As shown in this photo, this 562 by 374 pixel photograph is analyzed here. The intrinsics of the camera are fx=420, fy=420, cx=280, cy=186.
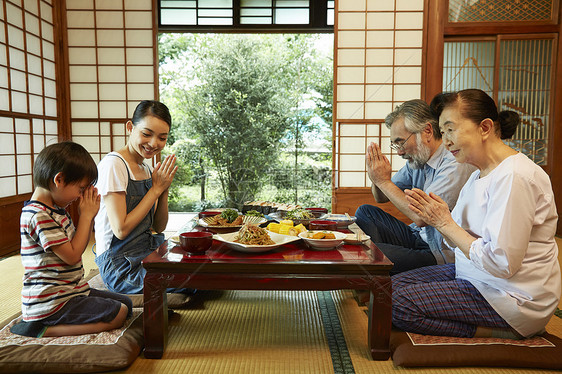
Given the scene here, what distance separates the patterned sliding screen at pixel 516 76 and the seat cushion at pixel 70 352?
4510 millimetres

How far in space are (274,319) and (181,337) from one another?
0.50 metres

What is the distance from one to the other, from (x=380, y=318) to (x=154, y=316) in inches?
36.8

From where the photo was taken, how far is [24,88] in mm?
4242

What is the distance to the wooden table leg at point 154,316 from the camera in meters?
1.72

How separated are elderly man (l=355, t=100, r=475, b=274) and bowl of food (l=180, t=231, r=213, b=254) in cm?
111

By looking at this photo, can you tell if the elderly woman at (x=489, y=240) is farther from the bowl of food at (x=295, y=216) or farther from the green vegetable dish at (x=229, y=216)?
the green vegetable dish at (x=229, y=216)

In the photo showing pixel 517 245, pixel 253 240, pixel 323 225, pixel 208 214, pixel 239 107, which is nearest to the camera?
pixel 517 245

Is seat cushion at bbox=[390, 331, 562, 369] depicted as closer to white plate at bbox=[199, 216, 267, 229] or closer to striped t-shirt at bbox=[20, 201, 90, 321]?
white plate at bbox=[199, 216, 267, 229]

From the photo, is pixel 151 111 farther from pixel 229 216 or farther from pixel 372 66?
pixel 372 66

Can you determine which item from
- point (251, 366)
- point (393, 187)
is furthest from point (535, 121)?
point (251, 366)

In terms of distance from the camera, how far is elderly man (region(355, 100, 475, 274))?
2.39 metres

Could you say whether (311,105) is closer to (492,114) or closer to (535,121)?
(535,121)

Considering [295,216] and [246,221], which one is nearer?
[246,221]

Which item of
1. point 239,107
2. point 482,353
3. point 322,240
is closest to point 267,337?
point 322,240
